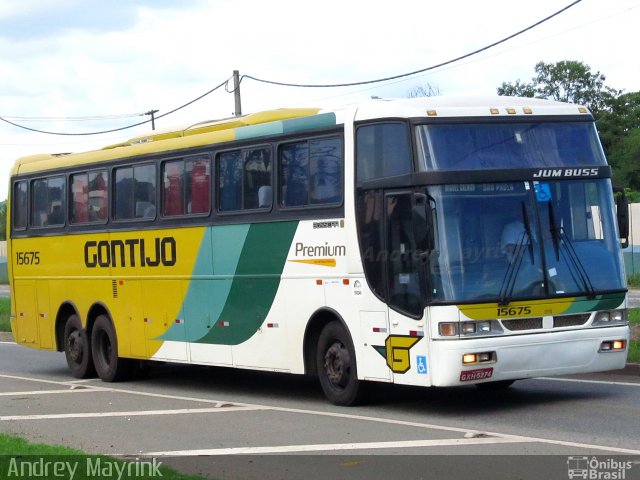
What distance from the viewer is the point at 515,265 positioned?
43.4 ft

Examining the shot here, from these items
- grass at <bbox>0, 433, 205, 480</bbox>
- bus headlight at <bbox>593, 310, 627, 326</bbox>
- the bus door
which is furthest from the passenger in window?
bus headlight at <bbox>593, 310, 627, 326</bbox>

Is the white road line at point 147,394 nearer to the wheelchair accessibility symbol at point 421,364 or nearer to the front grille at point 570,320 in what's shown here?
the wheelchair accessibility symbol at point 421,364

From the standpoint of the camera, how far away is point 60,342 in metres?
21.3

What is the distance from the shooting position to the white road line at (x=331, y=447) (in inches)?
444

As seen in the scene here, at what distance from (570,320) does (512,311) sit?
79 cm

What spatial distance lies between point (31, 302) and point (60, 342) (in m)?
1.26

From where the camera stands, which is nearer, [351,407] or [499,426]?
[499,426]

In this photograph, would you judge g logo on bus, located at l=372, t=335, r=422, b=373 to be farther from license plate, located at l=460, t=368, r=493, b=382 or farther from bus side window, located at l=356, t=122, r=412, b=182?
bus side window, located at l=356, t=122, r=412, b=182

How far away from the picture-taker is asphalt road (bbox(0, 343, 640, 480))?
10.3 meters

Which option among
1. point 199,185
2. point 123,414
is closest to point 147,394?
point 123,414

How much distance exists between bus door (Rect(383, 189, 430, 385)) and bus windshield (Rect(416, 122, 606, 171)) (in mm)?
549

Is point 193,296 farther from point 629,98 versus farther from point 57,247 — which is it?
point 629,98

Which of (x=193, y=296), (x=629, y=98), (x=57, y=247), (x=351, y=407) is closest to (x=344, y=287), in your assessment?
(x=351, y=407)
